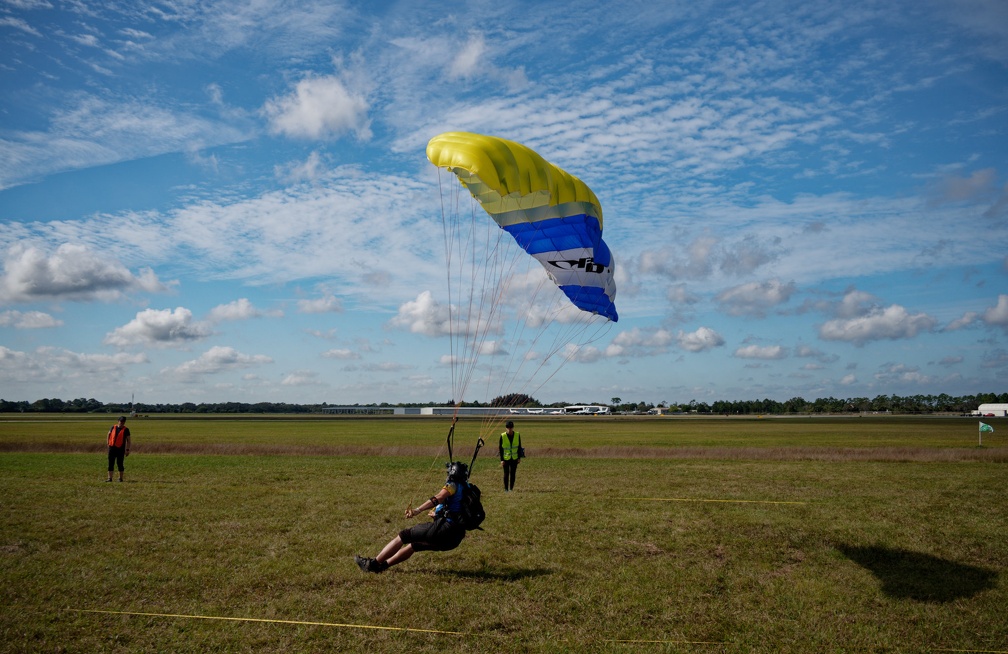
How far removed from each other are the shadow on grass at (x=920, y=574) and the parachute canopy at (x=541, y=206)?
19.5ft

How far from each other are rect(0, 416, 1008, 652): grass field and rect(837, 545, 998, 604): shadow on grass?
0.14 feet

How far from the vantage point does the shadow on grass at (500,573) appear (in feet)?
28.7

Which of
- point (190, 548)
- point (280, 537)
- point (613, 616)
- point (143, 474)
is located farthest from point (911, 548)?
point (143, 474)

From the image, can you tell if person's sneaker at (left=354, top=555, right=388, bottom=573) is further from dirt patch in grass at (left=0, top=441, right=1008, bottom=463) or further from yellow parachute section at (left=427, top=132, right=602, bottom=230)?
dirt patch in grass at (left=0, top=441, right=1008, bottom=463)

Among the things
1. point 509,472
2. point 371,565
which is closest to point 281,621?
point 371,565

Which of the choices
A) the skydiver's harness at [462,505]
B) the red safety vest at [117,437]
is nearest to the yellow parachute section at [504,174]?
the skydiver's harness at [462,505]

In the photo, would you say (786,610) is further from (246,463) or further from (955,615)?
(246,463)

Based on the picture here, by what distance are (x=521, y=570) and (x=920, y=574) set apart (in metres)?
5.73

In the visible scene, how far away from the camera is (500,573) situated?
353 inches

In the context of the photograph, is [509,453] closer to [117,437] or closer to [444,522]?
[444,522]

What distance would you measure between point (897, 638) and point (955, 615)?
131 cm

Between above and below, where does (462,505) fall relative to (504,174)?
below

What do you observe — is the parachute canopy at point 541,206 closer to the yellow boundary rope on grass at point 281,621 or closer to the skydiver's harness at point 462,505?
the skydiver's harness at point 462,505

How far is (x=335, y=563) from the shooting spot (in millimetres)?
9266
